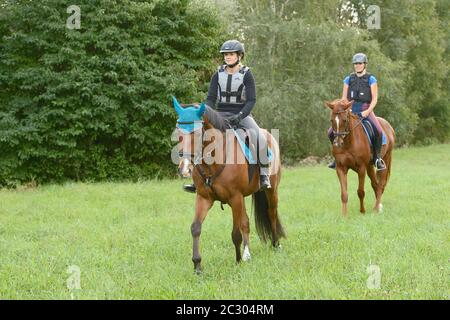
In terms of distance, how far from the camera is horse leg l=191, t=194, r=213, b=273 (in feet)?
22.1

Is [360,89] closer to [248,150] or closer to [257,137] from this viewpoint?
[257,137]

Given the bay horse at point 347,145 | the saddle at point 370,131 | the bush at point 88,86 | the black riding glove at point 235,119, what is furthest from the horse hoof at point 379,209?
the bush at point 88,86

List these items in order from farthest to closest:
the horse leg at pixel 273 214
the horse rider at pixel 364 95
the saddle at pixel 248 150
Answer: the horse rider at pixel 364 95 → the horse leg at pixel 273 214 → the saddle at pixel 248 150

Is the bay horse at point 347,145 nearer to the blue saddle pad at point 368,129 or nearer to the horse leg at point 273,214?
the blue saddle pad at point 368,129

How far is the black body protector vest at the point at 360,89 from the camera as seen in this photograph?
1162cm

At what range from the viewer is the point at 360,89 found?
11.6 m

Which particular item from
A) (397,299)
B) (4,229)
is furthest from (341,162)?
(4,229)

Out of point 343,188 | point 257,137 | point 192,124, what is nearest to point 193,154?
point 192,124

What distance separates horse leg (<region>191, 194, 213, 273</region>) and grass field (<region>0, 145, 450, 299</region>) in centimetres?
23

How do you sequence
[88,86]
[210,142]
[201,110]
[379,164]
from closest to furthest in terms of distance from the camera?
[201,110] < [210,142] < [379,164] < [88,86]

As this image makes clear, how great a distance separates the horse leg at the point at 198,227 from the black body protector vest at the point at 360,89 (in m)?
6.06

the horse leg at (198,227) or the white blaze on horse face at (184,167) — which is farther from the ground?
the white blaze on horse face at (184,167)

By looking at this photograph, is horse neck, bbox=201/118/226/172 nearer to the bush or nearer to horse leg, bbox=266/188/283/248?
horse leg, bbox=266/188/283/248

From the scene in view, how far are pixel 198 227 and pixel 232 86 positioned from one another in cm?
205
